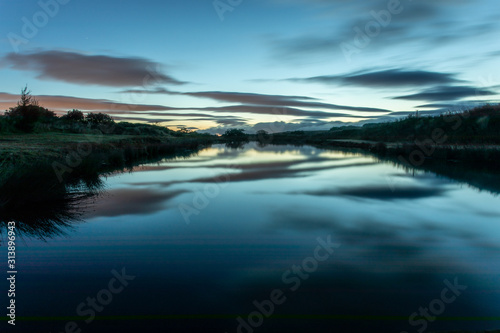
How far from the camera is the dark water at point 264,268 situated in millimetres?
4008

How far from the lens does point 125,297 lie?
4523 mm

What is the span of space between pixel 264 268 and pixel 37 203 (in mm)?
7275

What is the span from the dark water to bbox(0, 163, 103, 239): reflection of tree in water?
14.4 inches

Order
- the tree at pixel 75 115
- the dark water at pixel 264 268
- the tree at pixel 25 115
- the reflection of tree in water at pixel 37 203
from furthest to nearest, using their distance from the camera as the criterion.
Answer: the tree at pixel 75 115 → the tree at pixel 25 115 → the reflection of tree in water at pixel 37 203 → the dark water at pixel 264 268

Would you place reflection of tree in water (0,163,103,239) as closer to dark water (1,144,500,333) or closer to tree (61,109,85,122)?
dark water (1,144,500,333)

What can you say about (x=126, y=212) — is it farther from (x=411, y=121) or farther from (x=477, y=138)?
(x=411, y=121)

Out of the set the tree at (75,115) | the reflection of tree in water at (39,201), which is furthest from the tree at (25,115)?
the tree at (75,115)

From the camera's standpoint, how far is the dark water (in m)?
4.01

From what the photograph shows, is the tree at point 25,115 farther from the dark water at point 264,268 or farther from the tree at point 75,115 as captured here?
the tree at point 75,115

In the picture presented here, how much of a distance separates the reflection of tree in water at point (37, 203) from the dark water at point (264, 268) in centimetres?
36

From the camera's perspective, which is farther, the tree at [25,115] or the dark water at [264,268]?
the tree at [25,115]

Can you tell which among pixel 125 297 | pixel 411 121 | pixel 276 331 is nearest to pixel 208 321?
pixel 276 331

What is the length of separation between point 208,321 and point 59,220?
6093 mm

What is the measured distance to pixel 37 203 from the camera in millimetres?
8883
